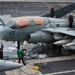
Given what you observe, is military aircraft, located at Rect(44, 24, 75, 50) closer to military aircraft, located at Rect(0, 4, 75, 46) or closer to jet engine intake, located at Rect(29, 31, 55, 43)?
jet engine intake, located at Rect(29, 31, 55, 43)

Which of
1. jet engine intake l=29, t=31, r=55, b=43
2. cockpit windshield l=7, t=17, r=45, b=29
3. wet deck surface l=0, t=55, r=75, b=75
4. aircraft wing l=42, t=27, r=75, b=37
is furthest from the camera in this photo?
jet engine intake l=29, t=31, r=55, b=43

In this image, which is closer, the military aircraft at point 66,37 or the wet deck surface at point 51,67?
the wet deck surface at point 51,67

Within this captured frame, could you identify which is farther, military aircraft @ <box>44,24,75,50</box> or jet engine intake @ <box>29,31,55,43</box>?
jet engine intake @ <box>29,31,55,43</box>

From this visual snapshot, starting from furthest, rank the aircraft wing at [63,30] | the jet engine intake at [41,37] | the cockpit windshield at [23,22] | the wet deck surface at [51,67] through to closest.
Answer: the jet engine intake at [41,37]
the aircraft wing at [63,30]
the cockpit windshield at [23,22]
the wet deck surface at [51,67]

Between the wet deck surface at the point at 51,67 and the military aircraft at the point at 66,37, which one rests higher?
the military aircraft at the point at 66,37

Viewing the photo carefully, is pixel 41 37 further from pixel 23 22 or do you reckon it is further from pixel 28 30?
pixel 23 22

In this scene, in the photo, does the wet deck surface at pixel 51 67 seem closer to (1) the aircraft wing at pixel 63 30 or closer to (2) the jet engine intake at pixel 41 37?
(2) the jet engine intake at pixel 41 37

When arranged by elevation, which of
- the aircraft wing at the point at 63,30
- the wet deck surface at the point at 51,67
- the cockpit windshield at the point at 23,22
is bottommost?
the wet deck surface at the point at 51,67

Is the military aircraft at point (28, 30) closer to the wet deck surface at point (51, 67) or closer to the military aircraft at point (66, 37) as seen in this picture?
the military aircraft at point (66, 37)

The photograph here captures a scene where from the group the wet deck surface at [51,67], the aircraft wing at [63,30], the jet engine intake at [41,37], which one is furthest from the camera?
the jet engine intake at [41,37]

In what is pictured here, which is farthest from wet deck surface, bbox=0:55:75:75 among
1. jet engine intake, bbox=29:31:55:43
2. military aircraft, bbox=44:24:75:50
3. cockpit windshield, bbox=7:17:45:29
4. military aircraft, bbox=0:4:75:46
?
cockpit windshield, bbox=7:17:45:29

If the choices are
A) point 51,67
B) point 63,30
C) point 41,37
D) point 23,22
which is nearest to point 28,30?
point 23,22

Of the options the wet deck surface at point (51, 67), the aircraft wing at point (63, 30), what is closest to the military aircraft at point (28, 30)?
the aircraft wing at point (63, 30)

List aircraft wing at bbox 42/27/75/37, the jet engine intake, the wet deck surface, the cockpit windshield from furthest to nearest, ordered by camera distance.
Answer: the jet engine intake, aircraft wing at bbox 42/27/75/37, the cockpit windshield, the wet deck surface
